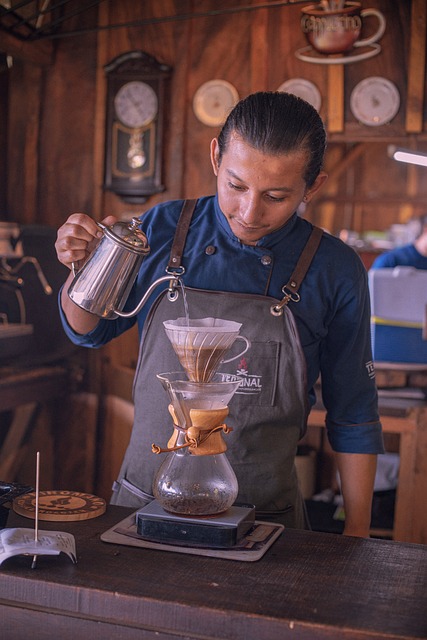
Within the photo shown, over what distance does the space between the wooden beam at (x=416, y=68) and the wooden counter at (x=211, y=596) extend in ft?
10.3

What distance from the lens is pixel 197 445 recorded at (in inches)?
63.6

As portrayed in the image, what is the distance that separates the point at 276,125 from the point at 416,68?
109 inches

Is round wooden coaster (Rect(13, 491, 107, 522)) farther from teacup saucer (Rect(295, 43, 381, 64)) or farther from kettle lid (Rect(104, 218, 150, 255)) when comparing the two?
teacup saucer (Rect(295, 43, 381, 64))

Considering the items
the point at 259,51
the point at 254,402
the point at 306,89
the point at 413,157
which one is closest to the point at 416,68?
the point at 306,89

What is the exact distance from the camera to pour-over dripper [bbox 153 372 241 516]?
5.33 ft

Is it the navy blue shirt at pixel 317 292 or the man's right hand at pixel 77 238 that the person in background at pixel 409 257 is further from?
the man's right hand at pixel 77 238

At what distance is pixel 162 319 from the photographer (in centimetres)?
206

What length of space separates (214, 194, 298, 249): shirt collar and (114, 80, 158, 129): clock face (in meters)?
2.57

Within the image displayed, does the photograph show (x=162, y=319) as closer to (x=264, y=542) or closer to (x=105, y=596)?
(x=264, y=542)

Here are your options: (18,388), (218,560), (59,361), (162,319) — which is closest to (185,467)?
(218,560)

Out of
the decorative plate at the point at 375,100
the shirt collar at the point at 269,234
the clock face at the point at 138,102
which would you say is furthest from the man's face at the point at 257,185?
the clock face at the point at 138,102

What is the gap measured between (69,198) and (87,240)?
3.02 metres

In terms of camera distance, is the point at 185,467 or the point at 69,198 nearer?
the point at 185,467

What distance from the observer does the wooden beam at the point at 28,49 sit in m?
4.05
